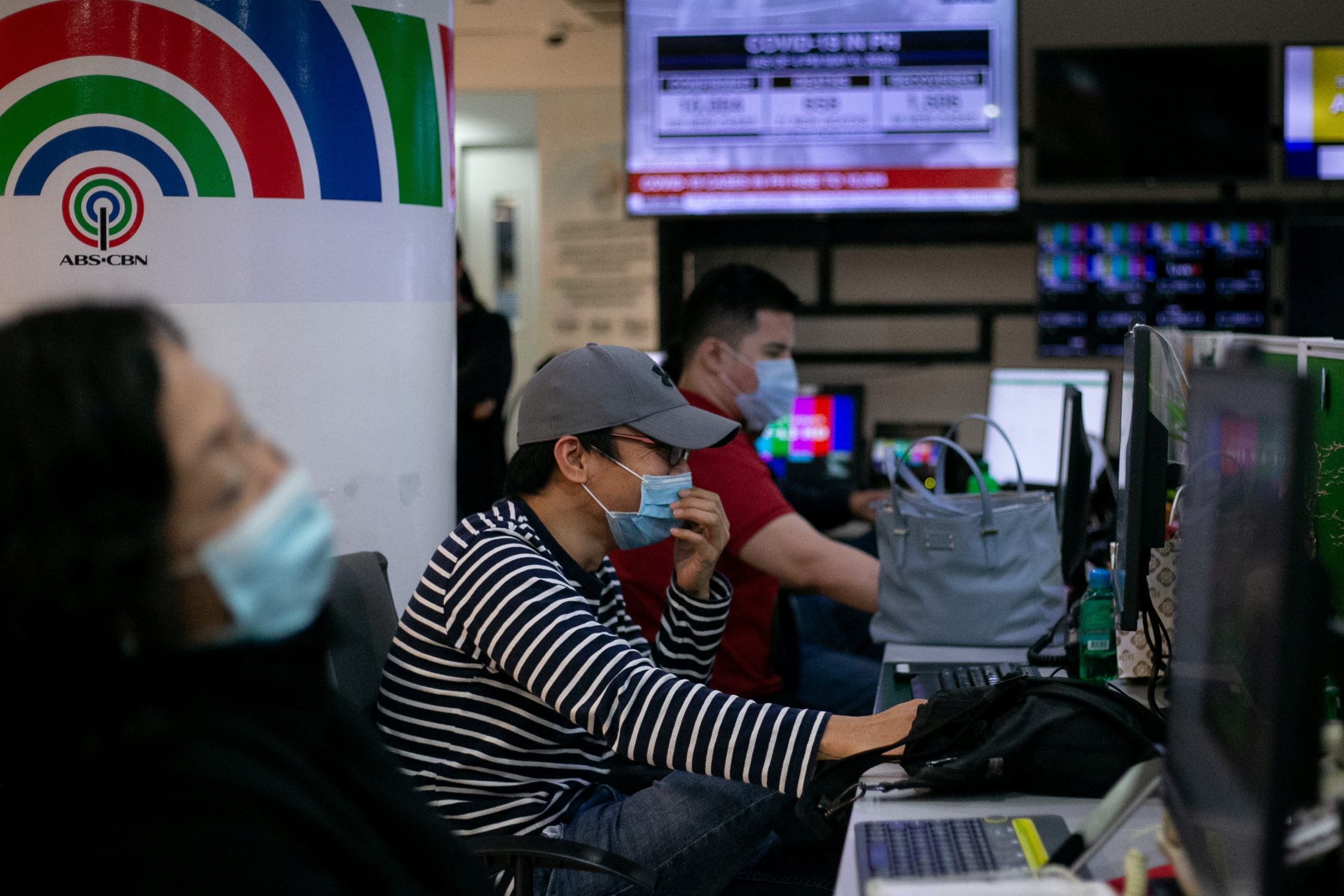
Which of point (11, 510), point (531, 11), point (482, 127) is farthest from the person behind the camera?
point (482, 127)

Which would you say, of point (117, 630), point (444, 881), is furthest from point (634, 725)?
point (117, 630)

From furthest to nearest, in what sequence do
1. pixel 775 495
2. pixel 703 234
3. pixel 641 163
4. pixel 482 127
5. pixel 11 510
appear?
pixel 482 127, pixel 703 234, pixel 641 163, pixel 775 495, pixel 11 510

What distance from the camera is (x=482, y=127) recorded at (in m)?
6.64

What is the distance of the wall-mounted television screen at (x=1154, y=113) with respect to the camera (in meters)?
4.42

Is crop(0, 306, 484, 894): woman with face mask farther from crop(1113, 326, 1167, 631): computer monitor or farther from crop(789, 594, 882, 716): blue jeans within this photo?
crop(789, 594, 882, 716): blue jeans

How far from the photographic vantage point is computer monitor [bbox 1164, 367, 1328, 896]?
2.42 feet

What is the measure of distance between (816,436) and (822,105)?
1.25 m

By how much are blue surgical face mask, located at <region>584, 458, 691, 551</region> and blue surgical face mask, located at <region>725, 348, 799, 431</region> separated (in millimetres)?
1150

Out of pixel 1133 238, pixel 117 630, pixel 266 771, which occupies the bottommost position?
pixel 266 771

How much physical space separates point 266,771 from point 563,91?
5.86 metres

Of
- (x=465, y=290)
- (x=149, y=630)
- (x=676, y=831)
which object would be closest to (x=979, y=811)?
(x=676, y=831)

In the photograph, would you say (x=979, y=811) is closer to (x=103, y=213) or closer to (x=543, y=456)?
(x=543, y=456)

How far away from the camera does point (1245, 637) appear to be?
862 mm

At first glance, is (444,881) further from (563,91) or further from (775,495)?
(563,91)
